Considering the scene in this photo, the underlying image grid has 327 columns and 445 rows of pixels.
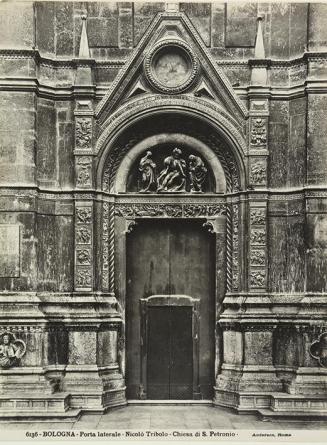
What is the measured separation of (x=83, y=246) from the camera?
12164 mm

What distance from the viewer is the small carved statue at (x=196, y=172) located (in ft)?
41.8

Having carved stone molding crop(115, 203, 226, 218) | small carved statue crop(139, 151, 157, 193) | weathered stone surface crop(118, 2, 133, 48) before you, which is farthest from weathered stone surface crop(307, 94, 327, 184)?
weathered stone surface crop(118, 2, 133, 48)

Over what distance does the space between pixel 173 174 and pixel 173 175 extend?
2 centimetres

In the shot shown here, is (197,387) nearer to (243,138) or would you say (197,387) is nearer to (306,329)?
(306,329)

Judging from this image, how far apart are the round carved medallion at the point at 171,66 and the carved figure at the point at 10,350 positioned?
5.48 meters

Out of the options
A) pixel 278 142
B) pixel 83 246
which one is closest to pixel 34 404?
pixel 83 246

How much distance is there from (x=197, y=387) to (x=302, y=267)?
3.17 meters

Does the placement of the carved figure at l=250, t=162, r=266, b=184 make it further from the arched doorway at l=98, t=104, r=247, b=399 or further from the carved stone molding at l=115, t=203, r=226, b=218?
the carved stone molding at l=115, t=203, r=226, b=218

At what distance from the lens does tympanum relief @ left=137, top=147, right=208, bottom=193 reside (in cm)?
1266

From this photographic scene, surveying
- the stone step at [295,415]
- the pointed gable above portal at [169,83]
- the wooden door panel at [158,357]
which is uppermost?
the pointed gable above portal at [169,83]

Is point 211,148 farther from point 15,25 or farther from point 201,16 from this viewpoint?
point 15,25

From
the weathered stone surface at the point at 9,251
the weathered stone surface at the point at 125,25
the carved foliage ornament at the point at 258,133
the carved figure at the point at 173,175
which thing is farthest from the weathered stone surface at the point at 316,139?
the weathered stone surface at the point at 9,251

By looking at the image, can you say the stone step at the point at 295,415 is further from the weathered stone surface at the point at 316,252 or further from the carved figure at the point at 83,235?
the carved figure at the point at 83,235

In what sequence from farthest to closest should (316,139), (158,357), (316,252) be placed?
(158,357)
(316,139)
(316,252)
